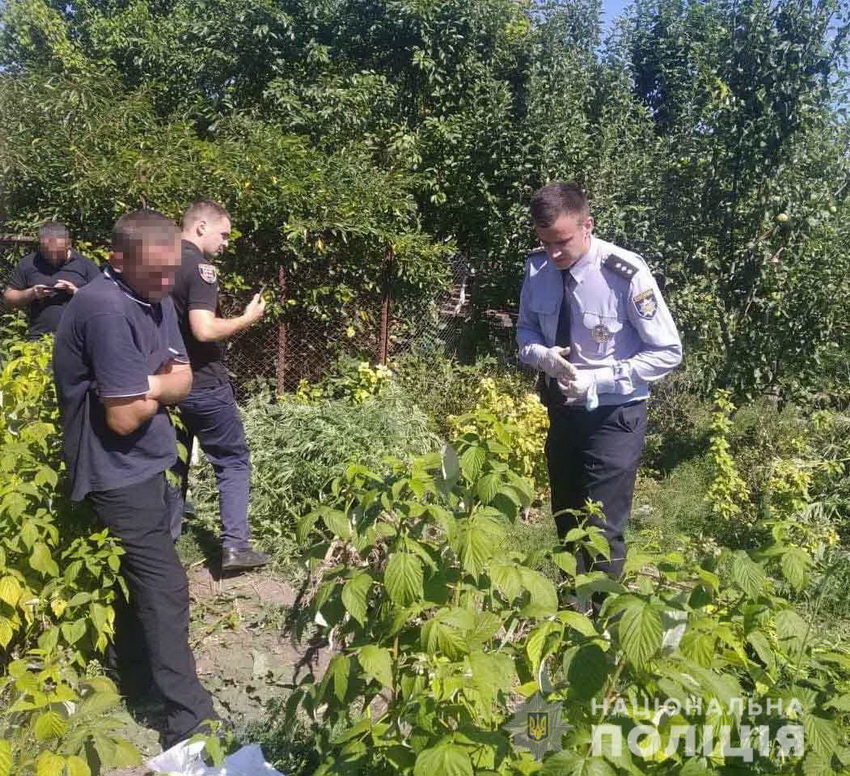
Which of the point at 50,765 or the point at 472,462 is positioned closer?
the point at 50,765

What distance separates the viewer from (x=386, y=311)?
23.0 feet

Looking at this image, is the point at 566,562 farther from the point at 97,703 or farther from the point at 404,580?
the point at 97,703

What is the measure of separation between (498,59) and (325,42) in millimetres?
2188

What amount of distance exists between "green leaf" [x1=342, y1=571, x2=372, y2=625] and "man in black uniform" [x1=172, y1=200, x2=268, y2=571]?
2315 mm

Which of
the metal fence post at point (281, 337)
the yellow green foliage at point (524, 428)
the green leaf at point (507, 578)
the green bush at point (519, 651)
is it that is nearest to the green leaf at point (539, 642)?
the green bush at point (519, 651)

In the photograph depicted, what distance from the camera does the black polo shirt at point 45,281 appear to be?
5.33 meters

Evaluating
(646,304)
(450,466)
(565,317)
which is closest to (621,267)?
(646,304)

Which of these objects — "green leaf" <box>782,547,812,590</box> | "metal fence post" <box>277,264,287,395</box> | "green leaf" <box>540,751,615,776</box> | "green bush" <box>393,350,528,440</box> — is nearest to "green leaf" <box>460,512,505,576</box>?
"green leaf" <box>540,751,615,776</box>

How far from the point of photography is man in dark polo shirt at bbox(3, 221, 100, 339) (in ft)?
17.4

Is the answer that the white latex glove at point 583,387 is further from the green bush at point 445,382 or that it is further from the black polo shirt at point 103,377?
the green bush at point 445,382

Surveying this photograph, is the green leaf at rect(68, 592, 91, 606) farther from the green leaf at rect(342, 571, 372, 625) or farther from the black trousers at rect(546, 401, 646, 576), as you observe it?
the black trousers at rect(546, 401, 646, 576)

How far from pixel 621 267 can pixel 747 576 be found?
1.82 meters

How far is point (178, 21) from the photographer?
11.1 metres

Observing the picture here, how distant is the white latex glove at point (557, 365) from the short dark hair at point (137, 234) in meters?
1.56
